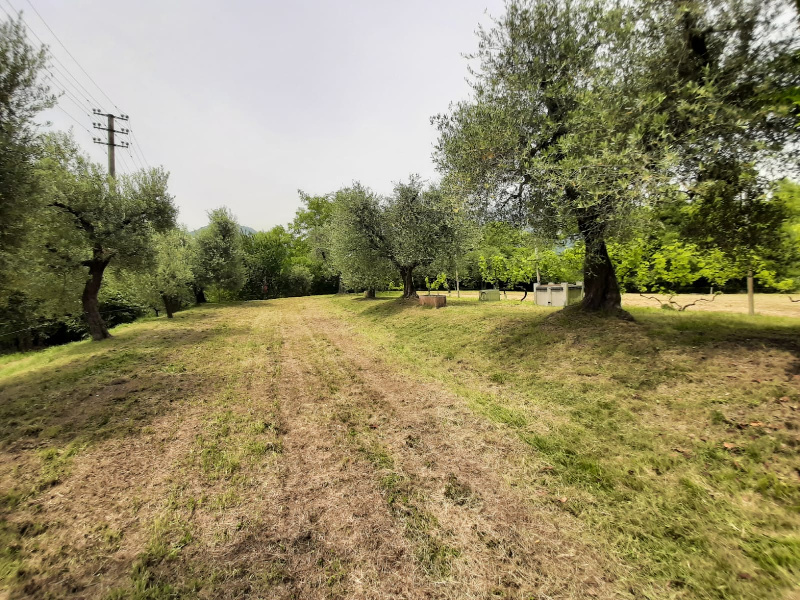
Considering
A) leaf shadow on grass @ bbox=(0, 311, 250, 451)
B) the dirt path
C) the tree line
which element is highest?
the tree line

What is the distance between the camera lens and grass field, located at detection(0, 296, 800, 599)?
117 inches

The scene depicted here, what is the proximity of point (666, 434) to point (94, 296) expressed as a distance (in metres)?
22.6

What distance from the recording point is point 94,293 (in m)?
16.0

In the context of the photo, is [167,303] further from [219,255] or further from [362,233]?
[362,233]

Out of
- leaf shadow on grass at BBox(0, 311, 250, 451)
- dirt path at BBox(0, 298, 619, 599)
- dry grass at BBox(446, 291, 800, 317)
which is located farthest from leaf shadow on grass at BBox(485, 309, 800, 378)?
leaf shadow on grass at BBox(0, 311, 250, 451)

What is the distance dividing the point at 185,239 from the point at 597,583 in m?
39.9

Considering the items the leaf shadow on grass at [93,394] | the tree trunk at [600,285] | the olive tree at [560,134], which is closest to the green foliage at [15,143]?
the leaf shadow on grass at [93,394]

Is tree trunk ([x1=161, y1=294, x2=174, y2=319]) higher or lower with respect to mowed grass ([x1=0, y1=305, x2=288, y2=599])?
higher

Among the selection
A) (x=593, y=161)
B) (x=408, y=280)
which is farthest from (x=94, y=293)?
(x=593, y=161)

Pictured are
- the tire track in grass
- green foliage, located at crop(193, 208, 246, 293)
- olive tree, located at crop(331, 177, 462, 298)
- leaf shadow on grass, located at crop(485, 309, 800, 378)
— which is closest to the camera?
the tire track in grass

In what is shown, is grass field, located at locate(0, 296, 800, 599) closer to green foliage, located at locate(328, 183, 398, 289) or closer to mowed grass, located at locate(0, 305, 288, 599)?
mowed grass, located at locate(0, 305, 288, 599)

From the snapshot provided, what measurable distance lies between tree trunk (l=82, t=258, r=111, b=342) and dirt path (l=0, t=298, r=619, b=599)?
510 inches

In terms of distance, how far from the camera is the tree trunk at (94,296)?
15.4m

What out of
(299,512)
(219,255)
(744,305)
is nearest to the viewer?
(299,512)
